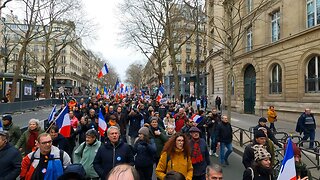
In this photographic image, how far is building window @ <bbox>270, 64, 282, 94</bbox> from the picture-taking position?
22.6m

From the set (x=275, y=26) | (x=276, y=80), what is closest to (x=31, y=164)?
(x=276, y=80)

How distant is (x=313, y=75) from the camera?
1872 cm

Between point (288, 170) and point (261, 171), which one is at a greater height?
point (288, 170)

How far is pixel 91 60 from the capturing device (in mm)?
139000

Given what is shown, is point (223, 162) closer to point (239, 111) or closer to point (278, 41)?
point (278, 41)

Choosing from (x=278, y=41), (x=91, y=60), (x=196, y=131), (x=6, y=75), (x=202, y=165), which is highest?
(x=91, y=60)

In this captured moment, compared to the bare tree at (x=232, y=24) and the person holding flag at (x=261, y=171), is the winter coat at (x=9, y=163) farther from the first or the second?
the bare tree at (x=232, y=24)

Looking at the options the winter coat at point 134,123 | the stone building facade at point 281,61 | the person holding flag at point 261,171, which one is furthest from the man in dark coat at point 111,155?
the stone building facade at point 281,61

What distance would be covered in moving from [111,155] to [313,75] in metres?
17.6

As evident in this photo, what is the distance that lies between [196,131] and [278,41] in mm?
18676

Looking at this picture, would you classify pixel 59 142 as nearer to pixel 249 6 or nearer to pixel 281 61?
pixel 281 61

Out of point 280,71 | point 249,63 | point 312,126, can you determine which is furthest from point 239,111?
point 312,126

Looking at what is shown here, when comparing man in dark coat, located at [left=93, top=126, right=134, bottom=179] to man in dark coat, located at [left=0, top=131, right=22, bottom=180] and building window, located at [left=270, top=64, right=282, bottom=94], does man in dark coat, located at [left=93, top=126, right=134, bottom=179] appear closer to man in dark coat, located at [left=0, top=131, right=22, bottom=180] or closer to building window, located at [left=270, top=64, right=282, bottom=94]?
man in dark coat, located at [left=0, top=131, right=22, bottom=180]

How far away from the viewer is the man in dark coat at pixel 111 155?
15.4 feet
